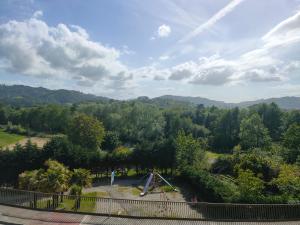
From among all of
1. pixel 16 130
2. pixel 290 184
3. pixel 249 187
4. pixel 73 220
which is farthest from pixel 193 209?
pixel 16 130

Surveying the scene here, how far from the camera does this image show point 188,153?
→ 4231cm

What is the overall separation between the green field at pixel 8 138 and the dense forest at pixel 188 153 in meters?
4.88

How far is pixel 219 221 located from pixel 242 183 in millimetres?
12067

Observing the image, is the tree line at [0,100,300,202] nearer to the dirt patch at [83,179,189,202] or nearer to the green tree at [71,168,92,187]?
the dirt patch at [83,179,189,202]

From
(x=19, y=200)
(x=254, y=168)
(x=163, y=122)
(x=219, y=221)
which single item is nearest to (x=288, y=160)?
(x=254, y=168)

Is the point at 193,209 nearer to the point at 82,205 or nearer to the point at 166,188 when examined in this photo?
the point at 82,205

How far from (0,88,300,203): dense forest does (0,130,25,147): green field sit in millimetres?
4881

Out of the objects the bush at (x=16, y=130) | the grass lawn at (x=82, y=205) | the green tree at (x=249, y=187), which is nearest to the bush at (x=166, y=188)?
the green tree at (x=249, y=187)

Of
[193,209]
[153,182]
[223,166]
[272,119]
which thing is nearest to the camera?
[193,209]

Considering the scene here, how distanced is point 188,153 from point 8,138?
62011 mm

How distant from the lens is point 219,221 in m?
13.9

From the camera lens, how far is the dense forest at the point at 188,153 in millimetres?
27631

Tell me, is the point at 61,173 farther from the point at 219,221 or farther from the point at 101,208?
the point at 219,221

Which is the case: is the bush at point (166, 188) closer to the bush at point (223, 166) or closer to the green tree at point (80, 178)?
the green tree at point (80, 178)
